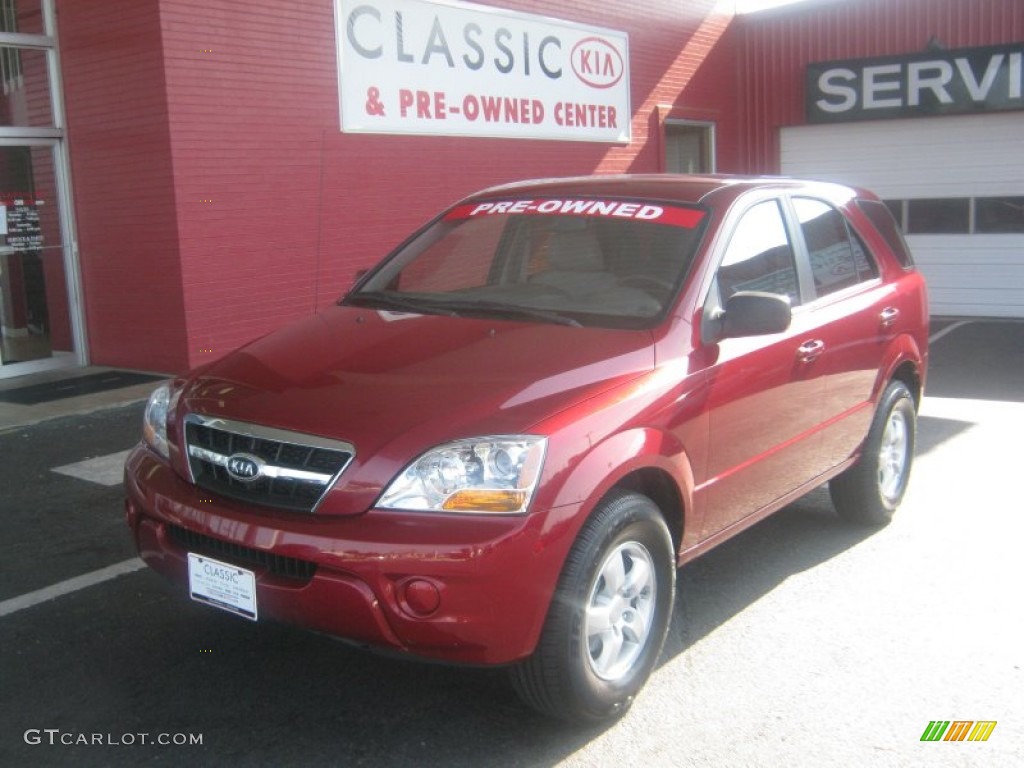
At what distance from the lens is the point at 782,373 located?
437cm

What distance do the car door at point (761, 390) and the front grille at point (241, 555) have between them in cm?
152

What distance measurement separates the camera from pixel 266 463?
328cm

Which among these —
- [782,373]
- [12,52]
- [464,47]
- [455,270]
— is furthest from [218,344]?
[782,373]

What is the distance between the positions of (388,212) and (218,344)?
2.60 metres

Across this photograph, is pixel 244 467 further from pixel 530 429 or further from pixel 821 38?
pixel 821 38

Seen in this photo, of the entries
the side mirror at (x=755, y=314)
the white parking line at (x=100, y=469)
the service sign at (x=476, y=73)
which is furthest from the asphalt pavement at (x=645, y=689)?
the service sign at (x=476, y=73)

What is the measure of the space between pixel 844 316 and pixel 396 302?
78.9 inches

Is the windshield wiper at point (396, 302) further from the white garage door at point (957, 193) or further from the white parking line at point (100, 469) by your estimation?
the white garage door at point (957, 193)

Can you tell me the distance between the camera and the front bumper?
3.02 metres

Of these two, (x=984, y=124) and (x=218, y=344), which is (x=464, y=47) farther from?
(x=984, y=124)

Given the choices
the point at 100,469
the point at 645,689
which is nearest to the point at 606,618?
the point at 645,689

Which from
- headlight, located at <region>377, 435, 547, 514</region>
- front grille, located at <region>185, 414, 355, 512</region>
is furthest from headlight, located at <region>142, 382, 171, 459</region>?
headlight, located at <region>377, 435, 547, 514</region>

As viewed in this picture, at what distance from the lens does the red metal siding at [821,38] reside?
583 inches
